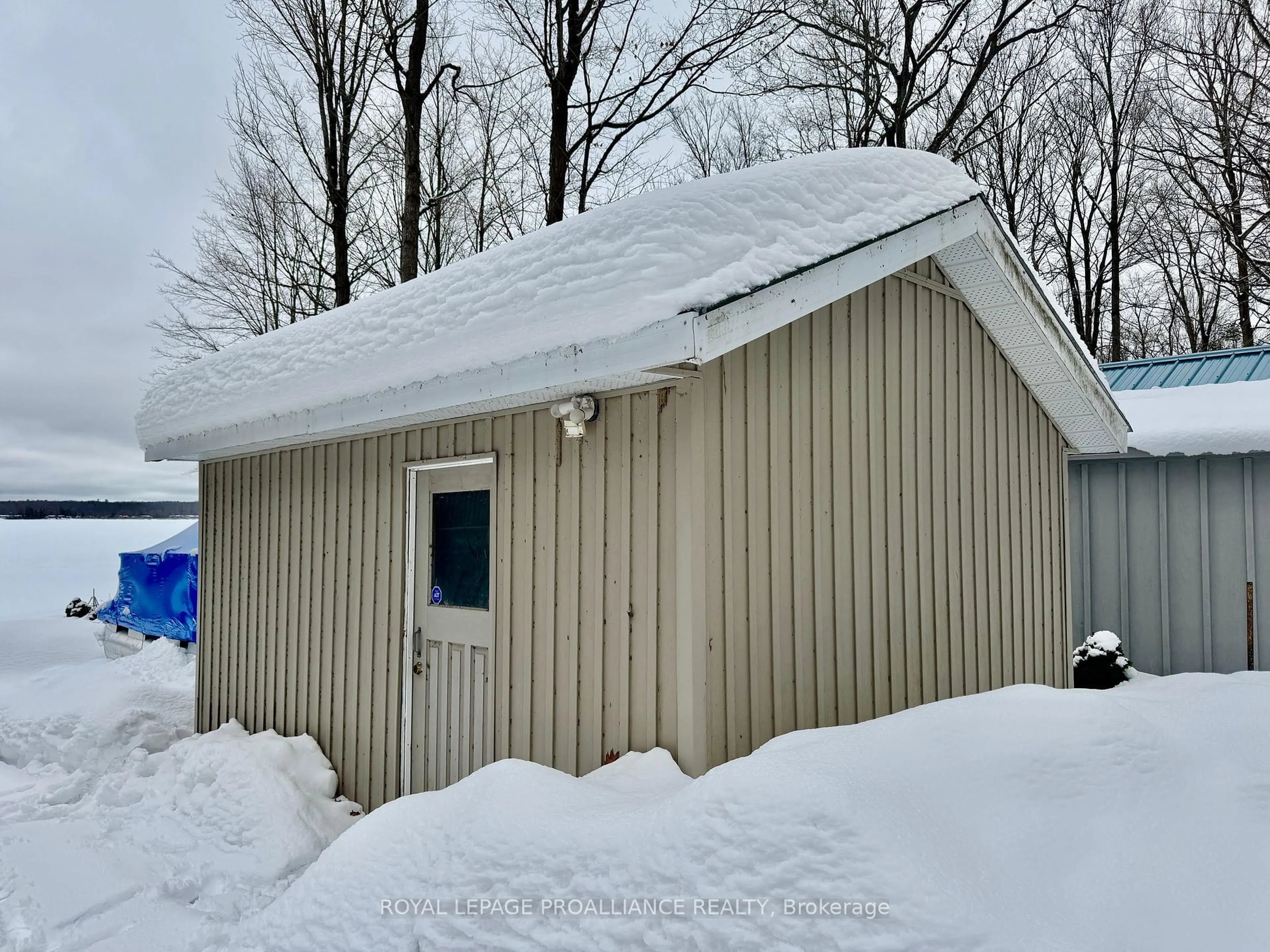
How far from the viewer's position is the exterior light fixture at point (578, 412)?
10.9 feet

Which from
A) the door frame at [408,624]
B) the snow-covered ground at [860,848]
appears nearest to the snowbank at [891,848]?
the snow-covered ground at [860,848]

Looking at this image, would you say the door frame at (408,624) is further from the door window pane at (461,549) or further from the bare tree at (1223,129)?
the bare tree at (1223,129)

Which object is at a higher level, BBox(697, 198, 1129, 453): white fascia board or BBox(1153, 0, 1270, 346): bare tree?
BBox(1153, 0, 1270, 346): bare tree

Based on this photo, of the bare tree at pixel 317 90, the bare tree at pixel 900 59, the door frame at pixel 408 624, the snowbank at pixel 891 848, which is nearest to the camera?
the snowbank at pixel 891 848

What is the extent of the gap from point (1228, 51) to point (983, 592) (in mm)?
10834

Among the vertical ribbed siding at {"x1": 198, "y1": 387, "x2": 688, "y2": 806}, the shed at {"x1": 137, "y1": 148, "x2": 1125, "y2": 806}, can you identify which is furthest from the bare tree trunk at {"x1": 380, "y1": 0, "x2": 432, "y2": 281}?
the shed at {"x1": 137, "y1": 148, "x2": 1125, "y2": 806}

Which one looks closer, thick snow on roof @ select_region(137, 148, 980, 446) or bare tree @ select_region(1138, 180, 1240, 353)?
thick snow on roof @ select_region(137, 148, 980, 446)

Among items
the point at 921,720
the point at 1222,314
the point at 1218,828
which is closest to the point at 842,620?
the point at 921,720

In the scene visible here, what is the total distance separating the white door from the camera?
3.94 metres

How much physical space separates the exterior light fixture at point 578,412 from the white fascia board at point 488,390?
44mm

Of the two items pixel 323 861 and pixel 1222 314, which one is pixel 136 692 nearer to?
pixel 323 861

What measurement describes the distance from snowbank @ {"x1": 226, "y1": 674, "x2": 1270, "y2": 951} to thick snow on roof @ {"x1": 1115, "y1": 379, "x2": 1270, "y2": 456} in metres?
4.54

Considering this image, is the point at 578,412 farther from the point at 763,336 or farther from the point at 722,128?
the point at 722,128

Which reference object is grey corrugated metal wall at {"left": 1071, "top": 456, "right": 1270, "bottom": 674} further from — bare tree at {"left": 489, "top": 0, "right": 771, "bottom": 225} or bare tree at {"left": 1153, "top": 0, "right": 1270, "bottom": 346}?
bare tree at {"left": 489, "top": 0, "right": 771, "bottom": 225}
